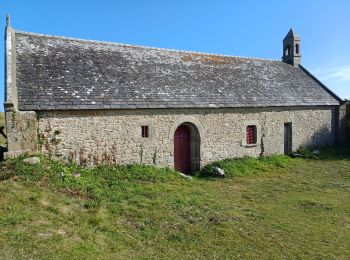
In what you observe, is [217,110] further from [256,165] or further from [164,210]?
[164,210]

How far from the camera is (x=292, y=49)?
82.8 feet

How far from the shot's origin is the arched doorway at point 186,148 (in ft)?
52.5

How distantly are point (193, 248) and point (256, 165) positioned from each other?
9.96 metres

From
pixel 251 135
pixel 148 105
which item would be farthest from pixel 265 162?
pixel 148 105

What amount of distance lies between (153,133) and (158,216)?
5.96 m

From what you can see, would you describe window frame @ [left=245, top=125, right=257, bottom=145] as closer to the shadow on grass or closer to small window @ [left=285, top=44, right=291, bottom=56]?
the shadow on grass

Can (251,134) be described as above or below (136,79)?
below

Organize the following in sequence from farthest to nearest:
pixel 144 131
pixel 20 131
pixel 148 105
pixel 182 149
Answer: pixel 182 149, pixel 144 131, pixel 148 105, pixel 20 131

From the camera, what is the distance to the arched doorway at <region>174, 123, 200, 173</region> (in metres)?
16.0

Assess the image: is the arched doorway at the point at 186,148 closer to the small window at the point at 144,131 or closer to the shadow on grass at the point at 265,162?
the shadow on grass at the point at 265,162

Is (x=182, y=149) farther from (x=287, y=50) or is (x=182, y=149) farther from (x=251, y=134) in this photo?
(x=287, y=50)

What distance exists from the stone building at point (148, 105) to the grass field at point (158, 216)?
3.94 feet

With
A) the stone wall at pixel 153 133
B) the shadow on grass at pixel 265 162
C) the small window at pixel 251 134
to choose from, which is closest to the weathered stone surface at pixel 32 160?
the stone wall at pixel 153 133

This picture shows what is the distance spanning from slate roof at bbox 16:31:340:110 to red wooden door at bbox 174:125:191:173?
4.53ft
